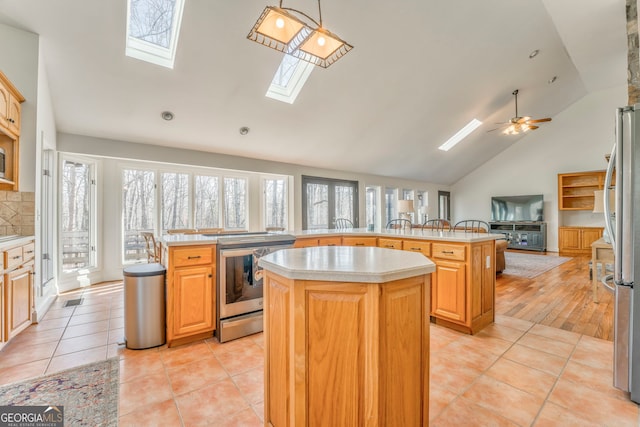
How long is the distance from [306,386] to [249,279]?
1.71 m

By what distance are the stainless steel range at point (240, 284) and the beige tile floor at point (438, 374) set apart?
0.13m

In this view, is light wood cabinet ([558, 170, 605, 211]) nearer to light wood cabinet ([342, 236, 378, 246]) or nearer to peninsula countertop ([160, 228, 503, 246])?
peninsula countertop ([160, 228, 503, 246])

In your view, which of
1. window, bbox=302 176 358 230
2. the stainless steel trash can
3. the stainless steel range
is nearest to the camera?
the stainless steel trash can

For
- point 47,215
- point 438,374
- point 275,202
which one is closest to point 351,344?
point 438,374

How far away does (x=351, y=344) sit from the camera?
1.12 meters

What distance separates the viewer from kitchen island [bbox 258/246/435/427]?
3.59ft

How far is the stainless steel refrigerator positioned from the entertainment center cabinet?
7.28 metres

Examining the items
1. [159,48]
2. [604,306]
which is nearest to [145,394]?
[159,48]

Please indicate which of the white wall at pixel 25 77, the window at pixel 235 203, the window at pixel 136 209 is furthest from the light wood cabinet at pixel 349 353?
the window at pixel 235 203

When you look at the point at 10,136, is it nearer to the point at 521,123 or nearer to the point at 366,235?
the point at 366,235

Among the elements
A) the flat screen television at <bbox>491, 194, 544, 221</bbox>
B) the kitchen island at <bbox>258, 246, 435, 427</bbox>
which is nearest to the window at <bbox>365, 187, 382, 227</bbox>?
the flat screen television at <bbox>491, 194, 544, 221</bbox>

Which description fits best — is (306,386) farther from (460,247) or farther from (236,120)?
(236,120)

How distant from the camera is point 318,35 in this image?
1993 mm

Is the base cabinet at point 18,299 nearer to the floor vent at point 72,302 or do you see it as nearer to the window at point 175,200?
the floor vent at point 72,302
